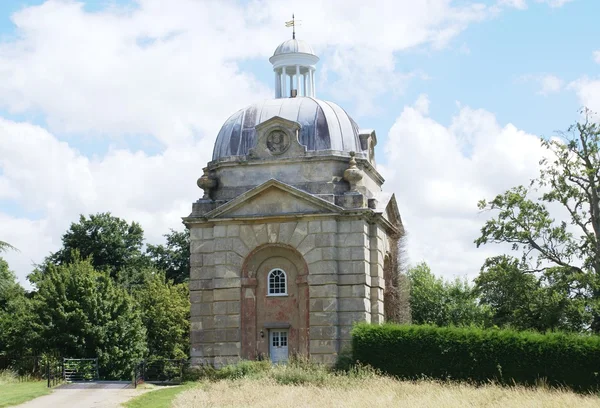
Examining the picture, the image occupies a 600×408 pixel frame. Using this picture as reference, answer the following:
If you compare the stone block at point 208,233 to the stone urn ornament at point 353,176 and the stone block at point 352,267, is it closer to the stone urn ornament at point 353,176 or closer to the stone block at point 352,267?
the stone block at point 352,267

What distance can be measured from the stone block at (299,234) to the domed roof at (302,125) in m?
3.41

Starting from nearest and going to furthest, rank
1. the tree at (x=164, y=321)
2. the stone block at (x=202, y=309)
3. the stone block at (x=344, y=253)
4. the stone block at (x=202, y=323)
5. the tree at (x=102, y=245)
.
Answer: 1. the stone block at (x=344, y=253)
2. the stone block at (x=202, y=323)
3. the stone block at (x=202, y=309)
4. the tree at (x=164, y=321)
5. the tree at (x=102, y=245)

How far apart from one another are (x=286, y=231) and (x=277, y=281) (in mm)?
2111

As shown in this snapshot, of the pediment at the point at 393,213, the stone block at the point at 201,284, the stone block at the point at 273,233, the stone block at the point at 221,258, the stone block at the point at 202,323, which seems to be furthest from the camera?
the pediment at the point at 393,213

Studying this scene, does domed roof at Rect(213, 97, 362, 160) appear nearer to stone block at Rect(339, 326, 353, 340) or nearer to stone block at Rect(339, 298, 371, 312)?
stone block at Rect(339, 298, 371, 312)

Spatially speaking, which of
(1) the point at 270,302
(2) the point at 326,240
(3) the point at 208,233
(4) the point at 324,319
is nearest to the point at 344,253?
(2) the point at 326,240

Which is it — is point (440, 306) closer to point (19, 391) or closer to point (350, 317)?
point (350, 317)

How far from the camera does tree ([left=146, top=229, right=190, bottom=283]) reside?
6575cm

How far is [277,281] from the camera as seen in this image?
36562mm

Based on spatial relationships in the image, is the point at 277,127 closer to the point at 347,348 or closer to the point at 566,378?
the point at 347,348

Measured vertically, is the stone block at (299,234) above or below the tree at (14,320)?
above

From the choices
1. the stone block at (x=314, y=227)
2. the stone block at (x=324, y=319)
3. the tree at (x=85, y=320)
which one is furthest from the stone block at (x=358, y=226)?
the tree at (x=85, y=320)

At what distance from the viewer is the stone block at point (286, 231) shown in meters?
35.9

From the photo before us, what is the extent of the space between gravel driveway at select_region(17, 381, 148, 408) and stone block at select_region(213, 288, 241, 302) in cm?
517
